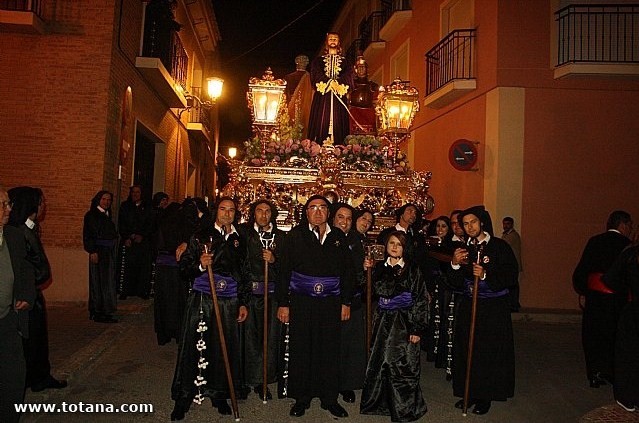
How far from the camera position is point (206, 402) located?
5.55 meters

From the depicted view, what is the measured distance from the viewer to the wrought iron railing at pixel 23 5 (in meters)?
10.0

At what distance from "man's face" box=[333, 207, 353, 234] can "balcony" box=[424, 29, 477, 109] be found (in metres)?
8.15

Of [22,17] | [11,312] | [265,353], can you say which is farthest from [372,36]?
[11,312]

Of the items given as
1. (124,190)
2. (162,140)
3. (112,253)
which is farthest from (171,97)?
(112,253)

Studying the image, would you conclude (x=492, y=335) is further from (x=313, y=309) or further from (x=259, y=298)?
(x=259, y=298)

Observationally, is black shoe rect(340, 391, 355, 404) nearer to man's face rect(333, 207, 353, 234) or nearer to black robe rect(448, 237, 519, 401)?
black robe rect(448, 237, 519, 401)

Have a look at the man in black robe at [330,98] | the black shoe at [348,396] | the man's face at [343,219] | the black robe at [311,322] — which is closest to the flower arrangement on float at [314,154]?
the man in black robe at [330,98]

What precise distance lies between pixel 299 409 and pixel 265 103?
4.80 metres

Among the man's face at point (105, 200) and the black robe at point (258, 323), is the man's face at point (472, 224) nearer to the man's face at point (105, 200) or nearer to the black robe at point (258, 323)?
the black robe at point (258, 323)

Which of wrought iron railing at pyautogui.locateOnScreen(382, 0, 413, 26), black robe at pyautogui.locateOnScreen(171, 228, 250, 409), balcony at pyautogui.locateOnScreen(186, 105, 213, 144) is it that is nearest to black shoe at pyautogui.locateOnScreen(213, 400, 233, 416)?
A: black robe at pyautogui.locateOnScreen(171, 228, 250, 409)

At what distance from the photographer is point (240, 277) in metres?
5.24

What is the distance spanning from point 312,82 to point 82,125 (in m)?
4.25

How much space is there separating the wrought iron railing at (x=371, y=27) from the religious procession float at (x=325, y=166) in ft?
40.6

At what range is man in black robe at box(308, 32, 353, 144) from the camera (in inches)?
370
